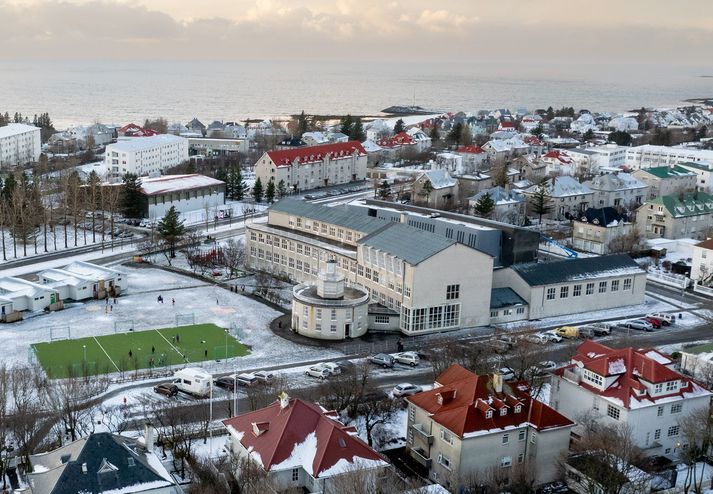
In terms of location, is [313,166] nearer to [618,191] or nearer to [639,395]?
[618,191]

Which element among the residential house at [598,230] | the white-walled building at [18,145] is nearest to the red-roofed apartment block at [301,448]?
the residential house at [598,230]

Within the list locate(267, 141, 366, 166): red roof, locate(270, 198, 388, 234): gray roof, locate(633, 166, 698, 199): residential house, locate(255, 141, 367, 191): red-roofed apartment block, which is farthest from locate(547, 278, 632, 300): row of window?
locate(267, 141, 366, 166): red roof

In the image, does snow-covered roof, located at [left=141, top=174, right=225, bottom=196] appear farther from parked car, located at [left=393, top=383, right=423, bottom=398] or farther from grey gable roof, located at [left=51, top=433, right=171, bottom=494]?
grey gable roof, located at [left=51, top=433, right=171, bottom=494]

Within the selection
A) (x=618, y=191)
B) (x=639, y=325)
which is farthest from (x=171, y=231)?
(x=618, y=191)

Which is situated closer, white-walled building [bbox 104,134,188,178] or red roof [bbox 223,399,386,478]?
red roof [bbox 223,399,386,478]

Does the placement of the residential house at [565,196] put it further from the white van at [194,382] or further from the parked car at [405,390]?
the white van at [194,382]

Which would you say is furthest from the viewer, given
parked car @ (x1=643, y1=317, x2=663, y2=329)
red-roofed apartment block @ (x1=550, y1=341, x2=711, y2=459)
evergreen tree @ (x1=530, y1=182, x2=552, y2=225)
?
evergreen tree @ (x1=530, y1=182, x2=552, y2=225)
